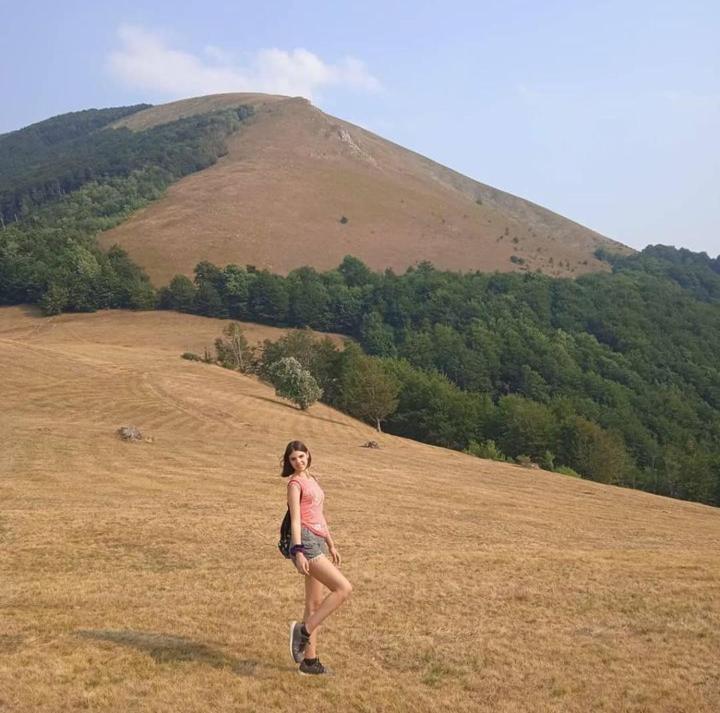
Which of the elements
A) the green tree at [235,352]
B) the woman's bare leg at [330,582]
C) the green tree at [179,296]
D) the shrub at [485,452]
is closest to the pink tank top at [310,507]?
the woman's bare leg at [330,582]

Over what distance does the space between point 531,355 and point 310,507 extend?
123084mm

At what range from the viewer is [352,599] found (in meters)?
14.6

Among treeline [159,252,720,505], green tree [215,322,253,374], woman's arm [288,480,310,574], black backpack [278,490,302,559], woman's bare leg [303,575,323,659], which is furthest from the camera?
green tree [215,322,253,374]

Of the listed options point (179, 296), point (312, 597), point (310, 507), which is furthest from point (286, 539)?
point (179, 296)

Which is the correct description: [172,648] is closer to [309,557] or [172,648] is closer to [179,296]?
[309,557]

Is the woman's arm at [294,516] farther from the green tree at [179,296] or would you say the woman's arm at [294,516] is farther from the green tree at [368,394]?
the green tree at [179,296]

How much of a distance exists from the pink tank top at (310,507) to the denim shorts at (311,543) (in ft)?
0.21

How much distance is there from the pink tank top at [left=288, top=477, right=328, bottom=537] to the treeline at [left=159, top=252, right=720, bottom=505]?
71290 millimetres

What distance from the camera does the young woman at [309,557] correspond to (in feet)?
31.1

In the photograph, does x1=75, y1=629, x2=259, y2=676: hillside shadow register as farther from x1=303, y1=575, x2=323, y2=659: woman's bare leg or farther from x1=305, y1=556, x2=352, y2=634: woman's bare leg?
x1=305, y1=556, x2=352, y2=634: woman's bare leg

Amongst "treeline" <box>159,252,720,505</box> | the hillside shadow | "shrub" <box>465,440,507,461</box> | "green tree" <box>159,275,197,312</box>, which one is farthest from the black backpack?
"green tree" <box>159,275,197,312</box>

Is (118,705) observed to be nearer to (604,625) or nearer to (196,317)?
(604,625)

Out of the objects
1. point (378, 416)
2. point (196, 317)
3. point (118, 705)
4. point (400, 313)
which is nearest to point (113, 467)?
point (118, 705)

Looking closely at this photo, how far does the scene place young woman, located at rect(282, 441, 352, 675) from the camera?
948 cm
